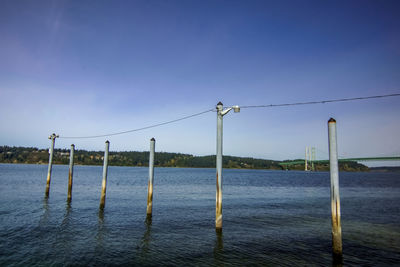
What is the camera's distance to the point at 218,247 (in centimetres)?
1219

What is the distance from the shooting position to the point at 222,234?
14.5 m

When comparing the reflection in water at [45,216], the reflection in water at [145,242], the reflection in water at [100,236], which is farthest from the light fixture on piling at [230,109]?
the reflection in water at [45,216]

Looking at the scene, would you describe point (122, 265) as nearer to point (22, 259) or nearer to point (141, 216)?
point (22, 259)

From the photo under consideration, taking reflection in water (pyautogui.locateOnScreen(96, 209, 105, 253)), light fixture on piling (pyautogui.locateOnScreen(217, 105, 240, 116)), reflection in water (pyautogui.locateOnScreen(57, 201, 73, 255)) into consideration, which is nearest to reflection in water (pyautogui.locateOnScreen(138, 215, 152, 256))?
reflection in water (pyautogui.locateOnScreen(96, 209, 105, 253))

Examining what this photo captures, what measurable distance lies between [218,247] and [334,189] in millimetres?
6087

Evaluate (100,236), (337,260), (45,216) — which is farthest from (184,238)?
(45,216)

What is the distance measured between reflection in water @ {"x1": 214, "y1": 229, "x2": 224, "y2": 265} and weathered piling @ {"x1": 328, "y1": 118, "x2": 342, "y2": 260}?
192 inches

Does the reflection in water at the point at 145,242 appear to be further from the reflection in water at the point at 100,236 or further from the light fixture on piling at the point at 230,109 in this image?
the light fixture on piling at the point at 230,109

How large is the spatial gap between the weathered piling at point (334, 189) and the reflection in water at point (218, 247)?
489 cm

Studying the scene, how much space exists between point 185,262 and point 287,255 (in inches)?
187

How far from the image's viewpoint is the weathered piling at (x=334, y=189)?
9.86 meters

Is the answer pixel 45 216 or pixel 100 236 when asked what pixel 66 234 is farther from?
pixel 45 216

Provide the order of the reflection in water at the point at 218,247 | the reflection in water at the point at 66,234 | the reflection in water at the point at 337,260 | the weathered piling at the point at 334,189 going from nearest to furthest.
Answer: the weathered piling at the point at 334,189 → the reflection in water at the point at 337,260 → the reflection in water at the point at 218,247 → the reflection in water at the point at 66,234

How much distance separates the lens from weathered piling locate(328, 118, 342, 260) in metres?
9.86
